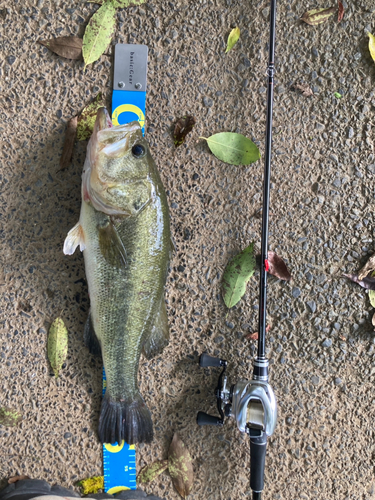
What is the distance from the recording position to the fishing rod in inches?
58.9

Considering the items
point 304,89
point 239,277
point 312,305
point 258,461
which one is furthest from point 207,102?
point 258,461

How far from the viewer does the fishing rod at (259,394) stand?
4.91 feet

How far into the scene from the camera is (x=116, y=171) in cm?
143

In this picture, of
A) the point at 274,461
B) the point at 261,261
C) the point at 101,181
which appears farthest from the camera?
the point at 274,461

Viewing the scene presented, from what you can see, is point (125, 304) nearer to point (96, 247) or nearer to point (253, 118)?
point (96, 247)

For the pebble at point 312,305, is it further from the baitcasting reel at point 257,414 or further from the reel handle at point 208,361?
the reel handle at point 208,361

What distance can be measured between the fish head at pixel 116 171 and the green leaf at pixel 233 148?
0.37 meters

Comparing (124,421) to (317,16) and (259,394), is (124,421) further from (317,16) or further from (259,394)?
(317,16)

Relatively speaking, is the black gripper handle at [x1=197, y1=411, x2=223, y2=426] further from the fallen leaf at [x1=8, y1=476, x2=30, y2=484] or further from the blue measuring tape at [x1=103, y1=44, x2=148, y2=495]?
the fallen leaf at [x1=8, y1=476, x2=30, y2=484]

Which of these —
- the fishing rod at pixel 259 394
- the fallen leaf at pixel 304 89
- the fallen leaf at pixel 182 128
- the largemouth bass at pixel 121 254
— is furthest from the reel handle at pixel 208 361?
the fallen leaf at pixel 304 89

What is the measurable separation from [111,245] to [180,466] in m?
0.96

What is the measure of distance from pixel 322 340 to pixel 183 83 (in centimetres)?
122

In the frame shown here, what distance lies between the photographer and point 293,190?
1731 mm

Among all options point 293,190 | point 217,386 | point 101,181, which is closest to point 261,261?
point 293,190
